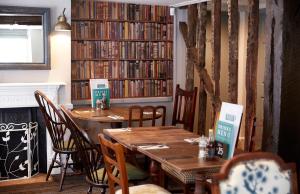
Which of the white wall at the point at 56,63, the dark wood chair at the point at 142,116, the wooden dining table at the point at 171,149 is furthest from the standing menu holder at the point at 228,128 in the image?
the white wall at the point at 56,63

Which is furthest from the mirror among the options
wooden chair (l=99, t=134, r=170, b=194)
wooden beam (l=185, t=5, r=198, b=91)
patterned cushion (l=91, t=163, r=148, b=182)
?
wooden chair (l=99, t=134, r=170, b=194)

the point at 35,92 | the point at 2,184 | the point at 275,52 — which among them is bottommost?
the point at 2,184

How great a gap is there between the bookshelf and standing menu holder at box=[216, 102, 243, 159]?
2973 mm

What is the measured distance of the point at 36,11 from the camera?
16.4 ft

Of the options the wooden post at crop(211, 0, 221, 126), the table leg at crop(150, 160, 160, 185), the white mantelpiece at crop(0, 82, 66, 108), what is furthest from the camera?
the wooden post at crop(211, 0, 221, 126)

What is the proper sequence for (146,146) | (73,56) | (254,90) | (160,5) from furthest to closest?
(160,5) → (73,56) → (254,90) → (146,146)

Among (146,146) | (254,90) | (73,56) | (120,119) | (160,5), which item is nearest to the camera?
(146,146)

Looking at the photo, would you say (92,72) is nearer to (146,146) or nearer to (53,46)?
(53,46)

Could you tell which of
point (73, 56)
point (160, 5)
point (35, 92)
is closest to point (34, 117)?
point (35, 92)

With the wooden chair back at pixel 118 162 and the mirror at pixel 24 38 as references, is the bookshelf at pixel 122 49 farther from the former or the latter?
the wooden chair back at pixel 118 162

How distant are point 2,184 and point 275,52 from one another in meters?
3.27

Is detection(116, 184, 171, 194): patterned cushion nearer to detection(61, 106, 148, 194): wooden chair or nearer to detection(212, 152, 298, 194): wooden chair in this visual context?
detection(61, 106, 148, 194): wooden chair

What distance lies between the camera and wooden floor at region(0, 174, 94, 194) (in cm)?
458

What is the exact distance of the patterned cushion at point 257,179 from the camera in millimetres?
1938
